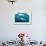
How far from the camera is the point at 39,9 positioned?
556cm

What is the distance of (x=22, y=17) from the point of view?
5.57 m

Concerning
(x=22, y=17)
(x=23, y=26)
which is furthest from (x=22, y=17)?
(x=23, y=26)

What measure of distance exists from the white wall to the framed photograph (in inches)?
4.6

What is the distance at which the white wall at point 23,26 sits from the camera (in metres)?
5.50

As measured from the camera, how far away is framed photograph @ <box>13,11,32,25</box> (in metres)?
5.52

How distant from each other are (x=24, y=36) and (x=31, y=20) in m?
1.88

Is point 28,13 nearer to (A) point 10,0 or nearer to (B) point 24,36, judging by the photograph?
(A) point 10,0

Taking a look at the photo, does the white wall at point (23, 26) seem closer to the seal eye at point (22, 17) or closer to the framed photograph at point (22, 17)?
the framed photograph at point (22, 17)

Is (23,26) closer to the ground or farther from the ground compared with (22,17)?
closer to the ground

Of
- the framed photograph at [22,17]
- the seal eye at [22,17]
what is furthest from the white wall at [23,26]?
the seal eye at [22,17]

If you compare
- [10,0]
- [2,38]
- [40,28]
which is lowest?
[2,38]

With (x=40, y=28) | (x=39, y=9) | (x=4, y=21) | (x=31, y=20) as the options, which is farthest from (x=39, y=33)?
(x=4, y=21)

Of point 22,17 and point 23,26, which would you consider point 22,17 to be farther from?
point 23,26

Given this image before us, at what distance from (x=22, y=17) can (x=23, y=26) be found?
1.16 ft
